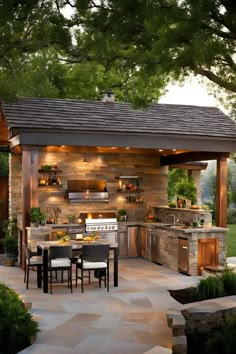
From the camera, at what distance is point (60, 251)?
9.55 m

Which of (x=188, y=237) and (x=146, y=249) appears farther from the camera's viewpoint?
(x=146, y=249)

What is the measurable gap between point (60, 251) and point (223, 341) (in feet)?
15.2

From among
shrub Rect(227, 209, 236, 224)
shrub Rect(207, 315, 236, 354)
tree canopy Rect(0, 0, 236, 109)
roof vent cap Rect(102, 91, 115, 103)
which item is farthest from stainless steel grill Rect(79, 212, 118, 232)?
shrub Rect(227, 209, 236, 224)

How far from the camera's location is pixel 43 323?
7.18 metres

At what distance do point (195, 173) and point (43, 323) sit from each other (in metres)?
13.0

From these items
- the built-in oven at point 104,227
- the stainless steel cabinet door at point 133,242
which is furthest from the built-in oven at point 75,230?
the stainless steel cabinet door at point 133,242

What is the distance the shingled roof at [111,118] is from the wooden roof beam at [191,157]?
0.69 metres

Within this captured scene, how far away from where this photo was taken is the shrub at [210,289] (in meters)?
8.00

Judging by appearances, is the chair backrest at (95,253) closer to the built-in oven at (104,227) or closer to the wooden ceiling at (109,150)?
the built-in oven at (104,227)

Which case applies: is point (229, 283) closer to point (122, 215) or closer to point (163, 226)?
point (163, 226)

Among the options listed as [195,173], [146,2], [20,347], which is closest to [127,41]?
[146,2]

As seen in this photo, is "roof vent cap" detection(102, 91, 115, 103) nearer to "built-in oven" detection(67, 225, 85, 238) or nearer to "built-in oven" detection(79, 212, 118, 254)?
"built-in oven" detection(79, 212, 118, 254)

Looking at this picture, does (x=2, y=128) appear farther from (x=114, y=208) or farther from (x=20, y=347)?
(x=20, y=347)

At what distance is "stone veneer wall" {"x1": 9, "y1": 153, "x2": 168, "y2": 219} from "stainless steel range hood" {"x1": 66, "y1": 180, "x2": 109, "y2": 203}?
16cm
